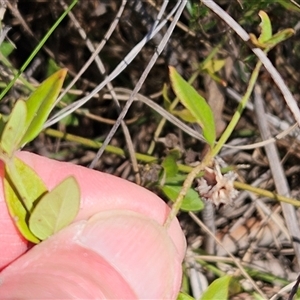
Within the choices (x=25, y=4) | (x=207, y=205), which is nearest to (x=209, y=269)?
(x=207, y=205)

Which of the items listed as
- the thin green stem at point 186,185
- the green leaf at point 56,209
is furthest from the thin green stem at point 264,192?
the green leaf at point 56,209

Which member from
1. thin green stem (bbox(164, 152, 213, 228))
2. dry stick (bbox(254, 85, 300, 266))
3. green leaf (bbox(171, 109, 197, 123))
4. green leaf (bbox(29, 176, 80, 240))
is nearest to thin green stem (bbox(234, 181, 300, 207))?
dry stick (bbox(254, 85, 300, 266))

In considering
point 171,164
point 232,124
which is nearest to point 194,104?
point 232,124

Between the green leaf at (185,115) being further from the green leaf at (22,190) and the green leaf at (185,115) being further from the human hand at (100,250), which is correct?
the green leaf at (22,190)

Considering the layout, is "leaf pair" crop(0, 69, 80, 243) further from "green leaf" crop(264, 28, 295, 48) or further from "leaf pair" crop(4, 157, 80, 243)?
"green leaf" crop(264, 28, 295, 48)

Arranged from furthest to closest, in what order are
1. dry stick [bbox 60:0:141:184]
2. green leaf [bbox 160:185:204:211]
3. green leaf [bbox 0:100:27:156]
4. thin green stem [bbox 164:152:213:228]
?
1. dry stick [bbox 60:0:141:184]
2. green leaf [bbox 160:185:204:211]
3. thin green stem [bbox 164:152:213:228]
4. green leaf [bbox 0:100:27:156]

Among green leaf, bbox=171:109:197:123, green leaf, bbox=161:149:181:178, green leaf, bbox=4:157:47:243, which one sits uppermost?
green leaf, bbox=4:157:47:243
